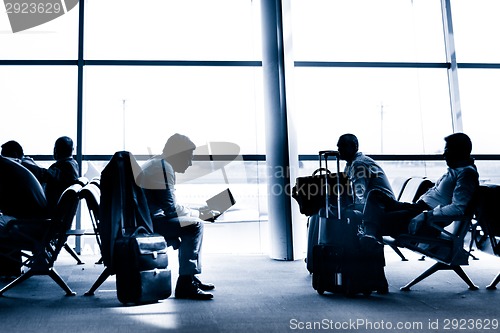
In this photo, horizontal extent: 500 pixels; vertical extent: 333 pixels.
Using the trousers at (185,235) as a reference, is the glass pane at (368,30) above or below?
above

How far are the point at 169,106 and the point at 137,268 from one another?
10.6ft

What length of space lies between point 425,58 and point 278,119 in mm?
2236

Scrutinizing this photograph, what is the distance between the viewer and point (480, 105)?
234 inches

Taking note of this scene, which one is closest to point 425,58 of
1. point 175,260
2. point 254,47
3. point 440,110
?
point 440,110

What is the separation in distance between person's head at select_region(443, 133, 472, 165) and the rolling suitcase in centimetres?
80

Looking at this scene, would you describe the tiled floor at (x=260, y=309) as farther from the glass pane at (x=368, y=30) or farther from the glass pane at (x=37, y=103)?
the glass pane at (x=368, y=30)

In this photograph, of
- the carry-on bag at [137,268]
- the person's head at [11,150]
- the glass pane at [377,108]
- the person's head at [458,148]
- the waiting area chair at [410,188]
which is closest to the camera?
the carry-on bag at [137,268]

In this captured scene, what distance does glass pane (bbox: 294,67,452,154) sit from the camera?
5.64 m

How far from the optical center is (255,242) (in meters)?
5.60

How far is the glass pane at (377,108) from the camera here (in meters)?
5.64

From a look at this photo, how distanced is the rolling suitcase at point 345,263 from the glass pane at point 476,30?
152 inches

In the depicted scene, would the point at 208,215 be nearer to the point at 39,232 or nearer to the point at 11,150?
the point at 39,232

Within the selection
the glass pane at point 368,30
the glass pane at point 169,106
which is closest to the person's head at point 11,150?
the glass pane at point 169,106

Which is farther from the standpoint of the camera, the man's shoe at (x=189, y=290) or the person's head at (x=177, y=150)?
the person's head at (x=177, y=150)
